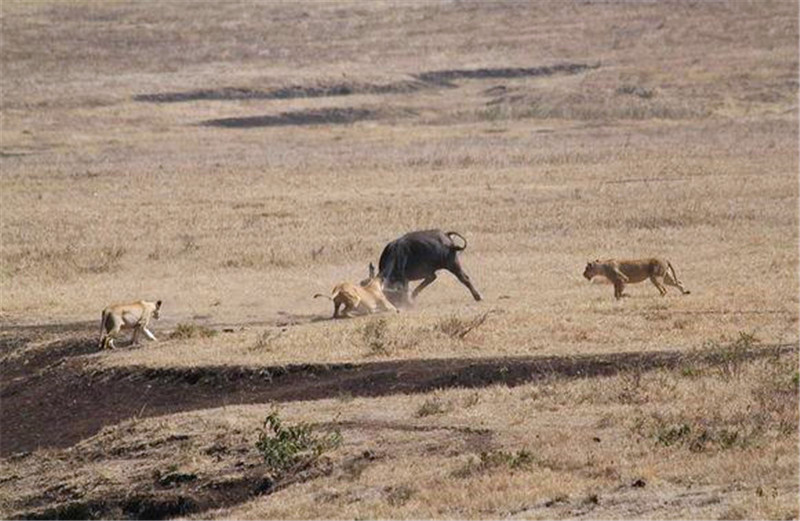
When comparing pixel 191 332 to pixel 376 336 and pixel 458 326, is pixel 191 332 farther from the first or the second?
pixel 458 326

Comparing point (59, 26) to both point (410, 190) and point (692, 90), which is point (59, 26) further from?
point (410, 190)

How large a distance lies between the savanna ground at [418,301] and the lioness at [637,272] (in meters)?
0.36

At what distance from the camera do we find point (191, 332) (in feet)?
69.4

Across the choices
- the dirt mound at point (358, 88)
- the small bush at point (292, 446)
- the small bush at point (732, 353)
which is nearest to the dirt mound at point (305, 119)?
the dirt mound at point (358, 88)

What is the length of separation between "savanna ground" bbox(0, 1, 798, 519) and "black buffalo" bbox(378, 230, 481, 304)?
77 cm

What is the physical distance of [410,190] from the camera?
3662 centimetres

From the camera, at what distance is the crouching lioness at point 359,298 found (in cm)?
2202

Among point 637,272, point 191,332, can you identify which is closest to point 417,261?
point 637,272

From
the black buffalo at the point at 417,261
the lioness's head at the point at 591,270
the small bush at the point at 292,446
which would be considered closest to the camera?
the small bush at the point at 292,446

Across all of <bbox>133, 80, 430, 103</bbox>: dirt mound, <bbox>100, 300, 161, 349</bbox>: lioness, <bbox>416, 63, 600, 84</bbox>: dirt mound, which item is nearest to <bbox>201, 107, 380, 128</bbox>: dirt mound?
<bbox>133, 80, 430, 103</bbox>: dirt mound

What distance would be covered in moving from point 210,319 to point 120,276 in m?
4.70

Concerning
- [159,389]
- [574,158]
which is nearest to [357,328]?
[159,389]

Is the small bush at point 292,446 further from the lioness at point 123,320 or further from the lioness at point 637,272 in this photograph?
the lioness at point 637,272

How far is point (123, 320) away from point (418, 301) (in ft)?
17.7
